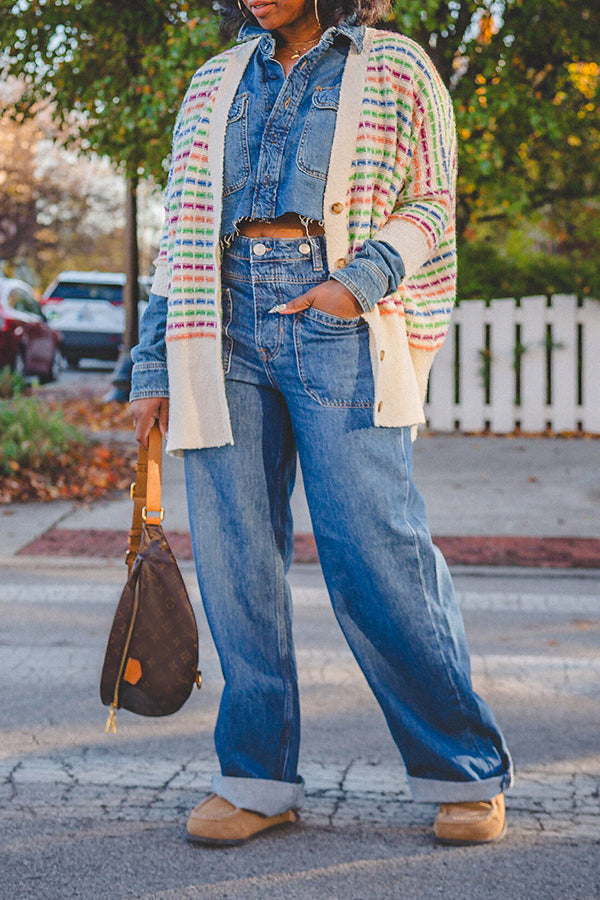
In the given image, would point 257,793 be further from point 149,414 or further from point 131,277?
point 131,277

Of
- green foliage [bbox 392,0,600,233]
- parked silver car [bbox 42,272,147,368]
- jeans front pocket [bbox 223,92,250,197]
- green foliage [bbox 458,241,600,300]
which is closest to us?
jeans front pocket [bbox 223,92,250,197]

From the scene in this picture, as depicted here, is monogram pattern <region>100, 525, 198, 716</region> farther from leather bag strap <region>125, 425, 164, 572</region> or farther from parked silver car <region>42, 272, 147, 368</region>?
parked silver car <region>42, 272, 147, 368</region>

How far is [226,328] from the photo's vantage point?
8.28 feet

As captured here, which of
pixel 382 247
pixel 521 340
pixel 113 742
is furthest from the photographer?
pixel 521 340

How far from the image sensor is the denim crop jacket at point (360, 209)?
2.43 m

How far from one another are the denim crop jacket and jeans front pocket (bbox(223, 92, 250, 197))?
2 cm

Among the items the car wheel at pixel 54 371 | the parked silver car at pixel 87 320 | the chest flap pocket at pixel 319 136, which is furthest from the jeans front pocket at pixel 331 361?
the parked silver car at pixel 87 320

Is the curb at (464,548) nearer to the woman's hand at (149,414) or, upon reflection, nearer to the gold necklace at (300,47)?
the woman's hand at (149,414)

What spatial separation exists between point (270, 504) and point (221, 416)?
0.24m

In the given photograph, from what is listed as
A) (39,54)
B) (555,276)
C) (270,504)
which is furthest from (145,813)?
(39,54)

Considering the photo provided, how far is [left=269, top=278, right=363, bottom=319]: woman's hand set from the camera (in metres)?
2.36

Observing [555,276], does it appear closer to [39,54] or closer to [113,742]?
[39,54]

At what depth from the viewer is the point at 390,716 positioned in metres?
2.57

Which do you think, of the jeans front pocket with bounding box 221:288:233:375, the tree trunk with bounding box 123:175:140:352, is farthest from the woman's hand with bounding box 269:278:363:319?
the tree trunk with bounding box 123:175:140:352
